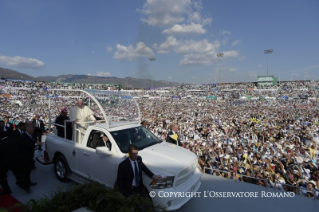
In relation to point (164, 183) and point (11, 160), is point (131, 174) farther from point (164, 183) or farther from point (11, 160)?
point (11, 160)

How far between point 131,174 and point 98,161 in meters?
1.18

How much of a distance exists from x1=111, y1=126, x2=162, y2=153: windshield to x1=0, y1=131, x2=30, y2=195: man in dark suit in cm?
207

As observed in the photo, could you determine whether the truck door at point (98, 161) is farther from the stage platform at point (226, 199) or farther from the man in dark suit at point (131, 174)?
the stage platform at point (226, 199)

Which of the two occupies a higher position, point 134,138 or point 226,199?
point 134,138

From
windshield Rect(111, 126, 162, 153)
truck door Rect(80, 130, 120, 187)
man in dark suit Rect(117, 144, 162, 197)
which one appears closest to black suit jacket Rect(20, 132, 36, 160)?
truck door Rect(80, 130, 120, 187)

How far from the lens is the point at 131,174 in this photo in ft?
9.80

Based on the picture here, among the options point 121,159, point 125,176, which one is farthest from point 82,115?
point 125,176

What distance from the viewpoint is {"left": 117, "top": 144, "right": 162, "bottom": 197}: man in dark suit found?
295cm

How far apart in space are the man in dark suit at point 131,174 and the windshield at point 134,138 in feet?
2.27

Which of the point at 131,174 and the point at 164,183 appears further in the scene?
the point at 164,183

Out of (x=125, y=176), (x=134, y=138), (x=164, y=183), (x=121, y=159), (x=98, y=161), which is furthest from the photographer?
(x=134, y=138)

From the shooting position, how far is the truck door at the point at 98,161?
3623mm

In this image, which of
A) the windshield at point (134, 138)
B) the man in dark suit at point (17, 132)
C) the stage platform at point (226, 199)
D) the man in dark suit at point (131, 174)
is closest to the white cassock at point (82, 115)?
the windshield at point (134, 138)

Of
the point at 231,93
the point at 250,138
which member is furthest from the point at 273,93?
the point at 250,138
